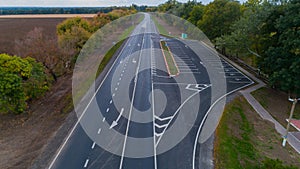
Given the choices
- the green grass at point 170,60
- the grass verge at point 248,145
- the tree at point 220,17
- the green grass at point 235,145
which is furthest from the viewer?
the tree at point 220,17

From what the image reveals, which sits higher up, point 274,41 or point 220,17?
point 220,17

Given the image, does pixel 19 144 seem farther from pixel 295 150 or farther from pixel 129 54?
pixel 129 54

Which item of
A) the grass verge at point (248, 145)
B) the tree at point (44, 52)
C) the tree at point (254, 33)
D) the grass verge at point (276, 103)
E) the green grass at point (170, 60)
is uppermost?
the tree at point (254, 33)

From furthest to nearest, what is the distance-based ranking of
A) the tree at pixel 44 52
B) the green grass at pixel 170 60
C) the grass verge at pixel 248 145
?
the green grass at pixel 170 60, the tree at pixel 44 52, the grass verge at pixel 248 145

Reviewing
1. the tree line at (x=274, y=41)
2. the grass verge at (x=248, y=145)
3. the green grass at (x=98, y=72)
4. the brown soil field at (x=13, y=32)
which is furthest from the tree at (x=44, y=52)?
the tree line at (x=274, y=41)

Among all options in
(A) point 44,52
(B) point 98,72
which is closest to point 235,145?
(B) point 98,72

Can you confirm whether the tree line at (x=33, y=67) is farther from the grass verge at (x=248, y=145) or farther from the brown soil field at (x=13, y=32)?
the grass verge at (x=248, y=145)

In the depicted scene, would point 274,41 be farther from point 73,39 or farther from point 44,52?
point 73,39
